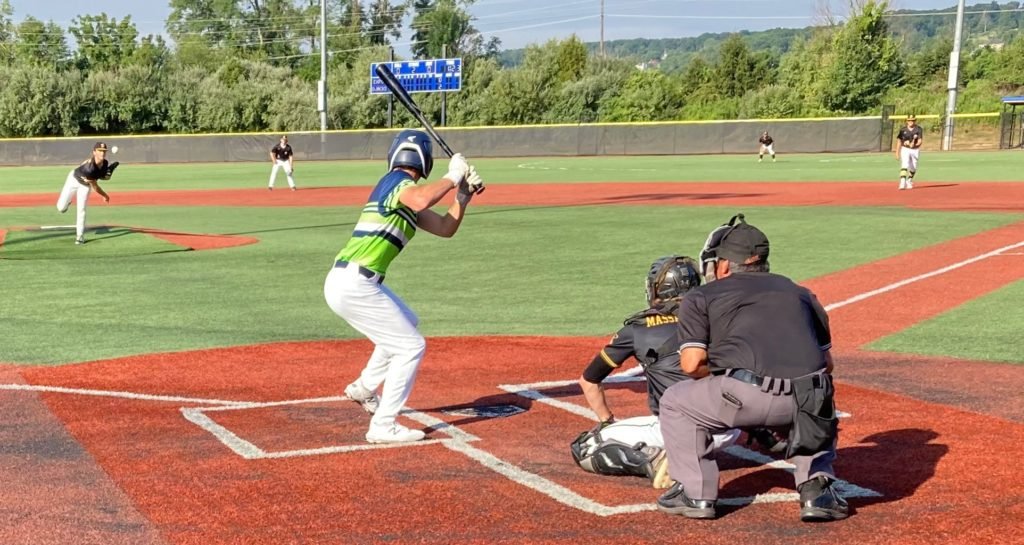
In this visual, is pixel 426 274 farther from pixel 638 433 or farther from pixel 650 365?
pixel 650 365

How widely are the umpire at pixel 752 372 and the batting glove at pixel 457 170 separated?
215 cm

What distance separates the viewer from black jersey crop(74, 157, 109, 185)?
67.2 ft

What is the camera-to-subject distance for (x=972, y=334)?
11.2 m

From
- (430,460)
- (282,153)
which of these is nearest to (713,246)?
(430,460)

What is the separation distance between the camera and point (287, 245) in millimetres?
20406

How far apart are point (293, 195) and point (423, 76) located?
38.4m

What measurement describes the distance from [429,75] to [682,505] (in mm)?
67654

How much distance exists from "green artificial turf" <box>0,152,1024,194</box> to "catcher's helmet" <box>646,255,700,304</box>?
30526 millimetres

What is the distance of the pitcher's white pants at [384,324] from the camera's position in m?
7.24

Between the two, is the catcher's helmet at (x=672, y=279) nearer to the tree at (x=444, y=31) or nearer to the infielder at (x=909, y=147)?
the infielder at (x=909, y=147)

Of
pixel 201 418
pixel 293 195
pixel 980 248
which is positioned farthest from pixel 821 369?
pixel 293 195

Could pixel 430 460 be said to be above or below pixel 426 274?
above

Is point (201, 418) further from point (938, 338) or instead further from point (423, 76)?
point (423, 76)

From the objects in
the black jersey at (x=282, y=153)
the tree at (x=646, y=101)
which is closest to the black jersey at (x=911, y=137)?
the black jersey at (x=282, y=153)
